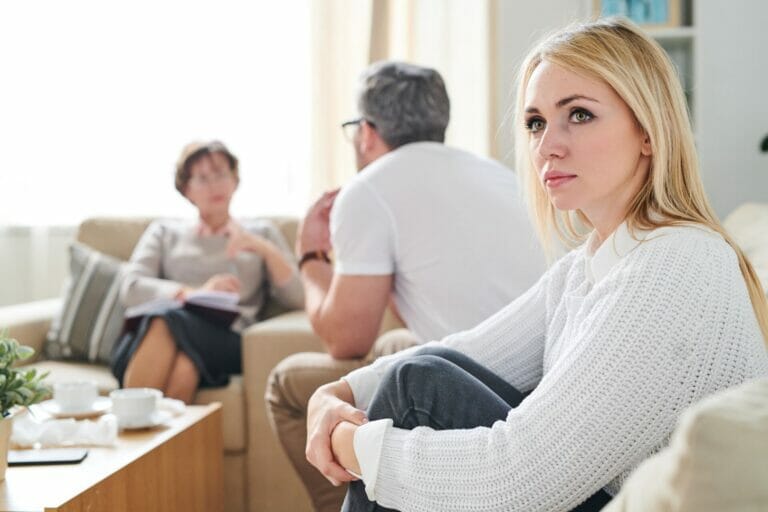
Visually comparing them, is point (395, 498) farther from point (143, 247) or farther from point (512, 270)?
point (143, 247)

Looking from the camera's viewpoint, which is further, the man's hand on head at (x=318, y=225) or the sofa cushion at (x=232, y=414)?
the sofa cushion at (x=232, y=414)

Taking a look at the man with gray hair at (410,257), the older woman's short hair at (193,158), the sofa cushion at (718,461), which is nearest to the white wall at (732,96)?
the man with gray hair at (410,257)

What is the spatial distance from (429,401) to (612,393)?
26 centimetres

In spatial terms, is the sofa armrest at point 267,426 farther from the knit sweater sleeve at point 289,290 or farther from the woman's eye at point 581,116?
the woman's eye at point 581,116

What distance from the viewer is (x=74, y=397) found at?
2232mm

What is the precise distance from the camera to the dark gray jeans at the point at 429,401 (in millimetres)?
1286

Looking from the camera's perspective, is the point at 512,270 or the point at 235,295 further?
the point at 235,295

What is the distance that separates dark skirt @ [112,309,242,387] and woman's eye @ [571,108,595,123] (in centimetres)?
178

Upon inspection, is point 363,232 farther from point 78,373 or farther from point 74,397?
point 78,373

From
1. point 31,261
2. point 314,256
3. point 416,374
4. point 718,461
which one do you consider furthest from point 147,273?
point 718,461

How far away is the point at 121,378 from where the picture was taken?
9.68 feet

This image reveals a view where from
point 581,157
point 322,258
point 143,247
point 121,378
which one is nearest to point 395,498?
point 581,157

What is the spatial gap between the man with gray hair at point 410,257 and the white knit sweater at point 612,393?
1.03 m

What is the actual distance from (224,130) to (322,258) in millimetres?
1780
